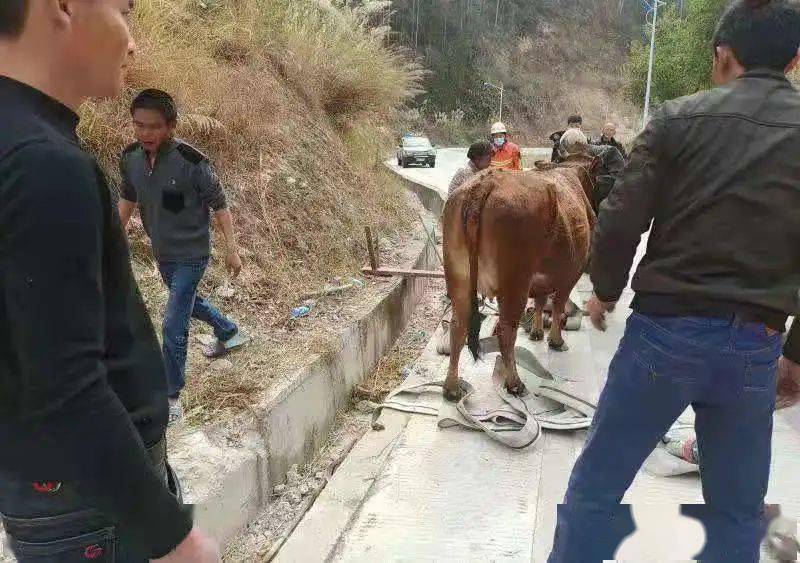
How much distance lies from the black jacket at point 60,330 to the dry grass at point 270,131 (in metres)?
2.60

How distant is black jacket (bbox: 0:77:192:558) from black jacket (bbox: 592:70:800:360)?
144 cm

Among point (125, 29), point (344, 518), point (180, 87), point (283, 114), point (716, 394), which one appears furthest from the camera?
point (283, 114)

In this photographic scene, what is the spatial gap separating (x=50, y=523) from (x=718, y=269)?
1.72m

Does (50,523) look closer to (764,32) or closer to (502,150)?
(764,32)

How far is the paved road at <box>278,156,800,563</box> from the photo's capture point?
9.16 feet

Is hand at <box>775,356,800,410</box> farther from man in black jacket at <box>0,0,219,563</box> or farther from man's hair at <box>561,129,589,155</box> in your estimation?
man's hair at <box>561,129,589,155</box>

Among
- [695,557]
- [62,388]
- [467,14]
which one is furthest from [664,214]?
[467,14]

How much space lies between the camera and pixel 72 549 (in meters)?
1.05

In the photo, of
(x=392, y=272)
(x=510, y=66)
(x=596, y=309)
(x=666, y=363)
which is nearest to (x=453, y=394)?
(x=596, y=309)

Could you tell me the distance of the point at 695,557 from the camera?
2172mm

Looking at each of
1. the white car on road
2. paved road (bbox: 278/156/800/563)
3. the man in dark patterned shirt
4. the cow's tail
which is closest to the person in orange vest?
the cow's tail

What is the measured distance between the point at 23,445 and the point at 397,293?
17.8 ft

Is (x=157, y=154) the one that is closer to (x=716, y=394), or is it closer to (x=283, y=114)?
(x=716, y=394)

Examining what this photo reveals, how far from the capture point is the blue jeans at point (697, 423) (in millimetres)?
1705
